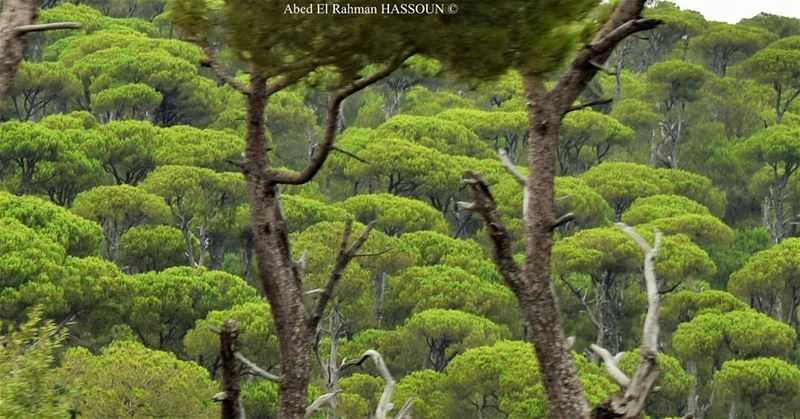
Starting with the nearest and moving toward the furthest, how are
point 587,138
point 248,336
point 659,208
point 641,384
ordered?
point 641,384 < point 248,336 < point 659,208 < point 587,138

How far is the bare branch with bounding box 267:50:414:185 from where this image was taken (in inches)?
301

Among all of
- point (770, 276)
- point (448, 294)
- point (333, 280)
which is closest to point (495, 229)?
point (333, 280)

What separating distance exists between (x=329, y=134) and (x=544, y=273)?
70.1 inches

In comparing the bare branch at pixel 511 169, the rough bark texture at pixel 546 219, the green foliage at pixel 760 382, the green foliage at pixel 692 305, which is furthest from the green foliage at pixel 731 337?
the rough bark texture at pixel 546 219

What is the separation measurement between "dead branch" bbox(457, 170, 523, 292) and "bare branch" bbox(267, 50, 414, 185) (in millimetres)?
1029

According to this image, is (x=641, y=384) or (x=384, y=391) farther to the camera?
(x=384, y=391)

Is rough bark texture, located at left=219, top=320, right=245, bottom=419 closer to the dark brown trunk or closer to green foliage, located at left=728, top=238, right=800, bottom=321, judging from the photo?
the dark brown trunk

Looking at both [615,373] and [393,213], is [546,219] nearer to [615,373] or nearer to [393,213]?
[615,373]

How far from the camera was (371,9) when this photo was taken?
7.54 metres

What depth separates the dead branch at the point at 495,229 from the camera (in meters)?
7.03

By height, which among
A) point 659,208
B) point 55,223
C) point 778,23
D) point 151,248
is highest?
point 778,23

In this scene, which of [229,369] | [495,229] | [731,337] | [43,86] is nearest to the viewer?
[229,369]

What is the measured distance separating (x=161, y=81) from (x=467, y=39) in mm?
41564

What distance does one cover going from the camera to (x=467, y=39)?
24.4 ft
